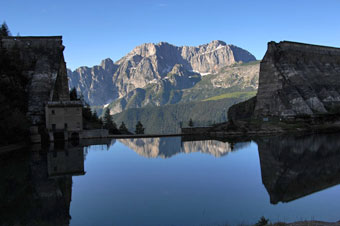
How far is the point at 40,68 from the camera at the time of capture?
87438 millimetres

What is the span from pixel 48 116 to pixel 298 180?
158 ft

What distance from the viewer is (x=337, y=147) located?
163ft

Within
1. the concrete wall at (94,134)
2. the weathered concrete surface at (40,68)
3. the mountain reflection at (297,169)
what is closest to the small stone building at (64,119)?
the concrete wall at (94,134)

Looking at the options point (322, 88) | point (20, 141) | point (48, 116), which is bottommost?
point (20, 141)

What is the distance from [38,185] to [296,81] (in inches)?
3424

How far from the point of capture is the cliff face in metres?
95.9

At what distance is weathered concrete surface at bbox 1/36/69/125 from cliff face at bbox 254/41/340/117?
54.7 metres

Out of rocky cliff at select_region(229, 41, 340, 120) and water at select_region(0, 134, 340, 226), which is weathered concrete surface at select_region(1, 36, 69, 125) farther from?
rocky cliff at select_region(229, 41, 340, 120)

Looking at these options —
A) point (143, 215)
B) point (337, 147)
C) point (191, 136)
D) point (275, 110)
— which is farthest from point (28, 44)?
point (143, 215)

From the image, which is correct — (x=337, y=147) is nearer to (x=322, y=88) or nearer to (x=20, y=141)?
(x=20, y=141)

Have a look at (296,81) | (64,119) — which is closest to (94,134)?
(64,119)

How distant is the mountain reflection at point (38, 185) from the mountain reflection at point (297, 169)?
47.4 ft

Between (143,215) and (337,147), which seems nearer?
(143,215)

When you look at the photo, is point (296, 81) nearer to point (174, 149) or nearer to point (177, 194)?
point (174, 149)
